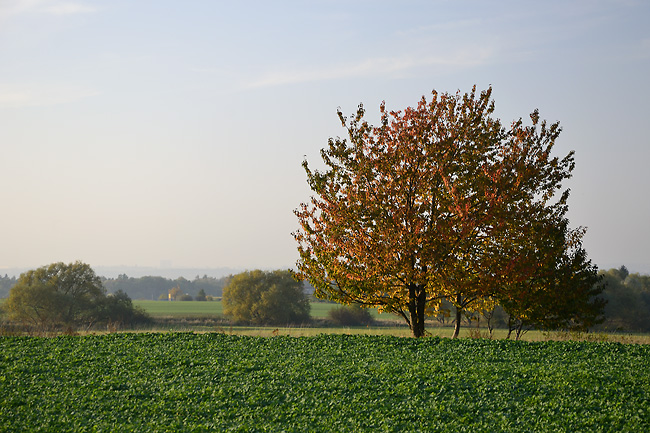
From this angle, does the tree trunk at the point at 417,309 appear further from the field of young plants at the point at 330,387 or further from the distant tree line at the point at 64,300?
the distant tree line at the point at 64,300

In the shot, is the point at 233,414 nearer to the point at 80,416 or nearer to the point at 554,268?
A: the point at 80,416

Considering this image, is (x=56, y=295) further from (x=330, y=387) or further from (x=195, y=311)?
(x=330, y=387)

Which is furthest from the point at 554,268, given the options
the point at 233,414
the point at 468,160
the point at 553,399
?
the point at 233,414

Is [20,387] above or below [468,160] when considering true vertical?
below

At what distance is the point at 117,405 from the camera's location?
34.0 feet

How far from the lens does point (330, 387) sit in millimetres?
11062

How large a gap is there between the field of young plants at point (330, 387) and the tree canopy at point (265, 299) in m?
37.5

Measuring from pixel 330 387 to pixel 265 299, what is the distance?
4199 centimetres

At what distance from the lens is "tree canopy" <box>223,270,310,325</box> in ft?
173

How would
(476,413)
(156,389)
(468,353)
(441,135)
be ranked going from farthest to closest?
(441,135)
(468,353)
(156,389)
(476,413)

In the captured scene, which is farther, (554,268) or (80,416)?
(554,268)


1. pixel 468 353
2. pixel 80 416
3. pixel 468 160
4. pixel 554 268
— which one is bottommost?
pixel 80 416

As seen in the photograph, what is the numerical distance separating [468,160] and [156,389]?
12082 mm

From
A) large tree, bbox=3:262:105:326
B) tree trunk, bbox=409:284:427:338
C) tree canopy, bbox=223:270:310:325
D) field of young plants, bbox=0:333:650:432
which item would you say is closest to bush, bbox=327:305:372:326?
tree canopy, bbox=223:270:310:325
